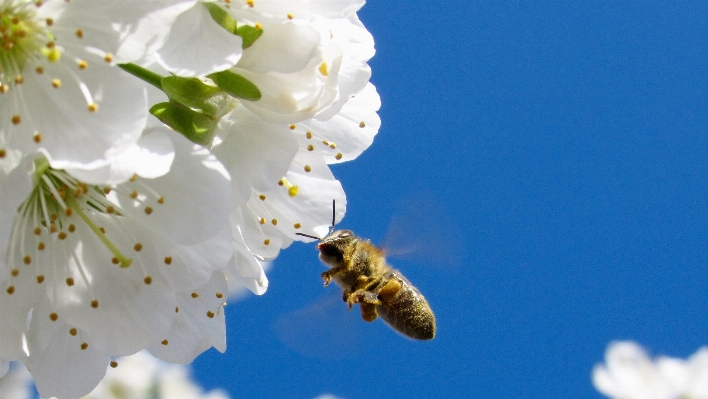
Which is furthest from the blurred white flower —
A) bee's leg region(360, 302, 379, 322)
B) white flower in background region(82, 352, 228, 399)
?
bee's leg region(360, 302, 379, 322)

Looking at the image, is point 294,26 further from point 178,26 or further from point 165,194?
point 165,194

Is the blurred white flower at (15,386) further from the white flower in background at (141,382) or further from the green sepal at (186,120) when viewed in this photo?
the green sepal at (186,120)

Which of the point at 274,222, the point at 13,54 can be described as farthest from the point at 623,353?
the point at 13,54

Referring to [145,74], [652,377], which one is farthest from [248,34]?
[652,377]

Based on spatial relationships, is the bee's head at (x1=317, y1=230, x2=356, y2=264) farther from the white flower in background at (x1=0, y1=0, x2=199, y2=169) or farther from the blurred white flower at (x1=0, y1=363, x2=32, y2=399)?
the blurred white flower at (x1=0, y1=363, x2=32, y2=399)

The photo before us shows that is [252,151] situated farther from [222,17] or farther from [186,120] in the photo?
[222,17]
